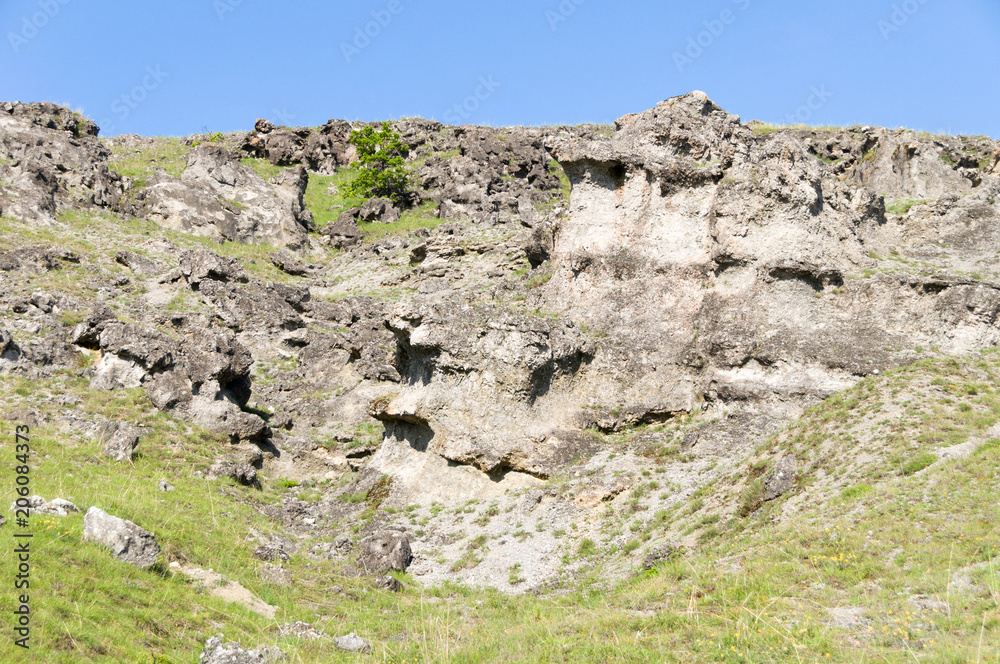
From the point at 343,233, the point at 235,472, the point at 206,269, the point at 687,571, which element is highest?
the point at 343,233

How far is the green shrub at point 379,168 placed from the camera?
6644cm

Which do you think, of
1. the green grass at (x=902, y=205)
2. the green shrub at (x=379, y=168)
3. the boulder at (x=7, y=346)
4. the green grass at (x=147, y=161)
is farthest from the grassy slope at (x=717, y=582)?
the green shrub at (x=379, y=168)

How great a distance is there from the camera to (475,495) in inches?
953

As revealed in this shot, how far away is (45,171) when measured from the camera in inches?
1869

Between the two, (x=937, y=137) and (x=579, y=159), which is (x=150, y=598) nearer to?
(x=579, y=159)

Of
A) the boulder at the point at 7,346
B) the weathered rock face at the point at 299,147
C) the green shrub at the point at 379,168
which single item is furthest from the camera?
the weathered rock face at the point at 299,147

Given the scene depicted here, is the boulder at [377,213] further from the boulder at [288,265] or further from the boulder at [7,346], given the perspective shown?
the boulder at [7,346]

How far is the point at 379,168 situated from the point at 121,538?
196ft

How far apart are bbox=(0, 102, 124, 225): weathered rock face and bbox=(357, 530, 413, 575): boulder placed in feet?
118

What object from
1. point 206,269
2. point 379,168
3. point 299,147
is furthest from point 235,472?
point 299,147

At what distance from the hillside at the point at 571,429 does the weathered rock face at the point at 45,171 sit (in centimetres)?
66

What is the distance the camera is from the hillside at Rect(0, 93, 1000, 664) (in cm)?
1202

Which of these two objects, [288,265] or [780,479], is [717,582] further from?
[288,265]

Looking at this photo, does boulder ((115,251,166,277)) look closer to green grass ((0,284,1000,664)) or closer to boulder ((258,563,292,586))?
green grass ((0,284,1000,664))
